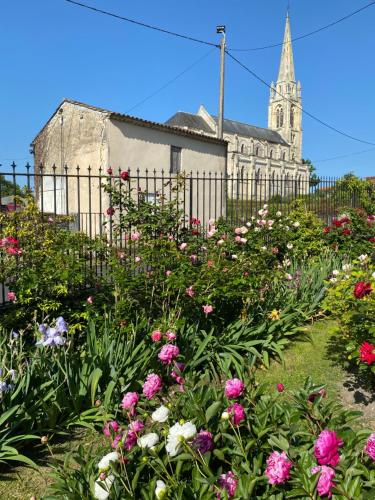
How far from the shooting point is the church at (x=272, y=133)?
60.9 m

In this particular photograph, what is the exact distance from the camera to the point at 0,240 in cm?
399

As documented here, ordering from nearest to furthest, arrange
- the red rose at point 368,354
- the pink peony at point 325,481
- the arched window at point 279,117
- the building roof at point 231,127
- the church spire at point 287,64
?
1. the pink peony at point 325,481
2. the red rose at point 368,354
3. the building roof at point 231,127
4. the church spire at point 287,64
5. the arched window at point 279,117

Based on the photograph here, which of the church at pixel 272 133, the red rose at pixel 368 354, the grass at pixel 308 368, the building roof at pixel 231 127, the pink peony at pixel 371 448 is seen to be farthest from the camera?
the church at pixel 272 133

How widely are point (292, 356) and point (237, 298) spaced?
778 mm

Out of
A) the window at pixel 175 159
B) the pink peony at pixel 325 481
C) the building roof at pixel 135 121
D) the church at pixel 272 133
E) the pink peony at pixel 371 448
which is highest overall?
the church at pixel 272 133

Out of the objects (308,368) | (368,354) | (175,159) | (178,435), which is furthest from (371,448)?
(175,159)

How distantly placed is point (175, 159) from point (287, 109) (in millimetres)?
75884

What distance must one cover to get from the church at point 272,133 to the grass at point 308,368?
51339mm

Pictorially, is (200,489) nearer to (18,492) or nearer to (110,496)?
(110,496)

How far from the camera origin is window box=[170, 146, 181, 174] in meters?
18.4

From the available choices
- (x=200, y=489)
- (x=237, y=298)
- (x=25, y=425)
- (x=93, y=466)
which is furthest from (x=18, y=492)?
(x=237, y=298)

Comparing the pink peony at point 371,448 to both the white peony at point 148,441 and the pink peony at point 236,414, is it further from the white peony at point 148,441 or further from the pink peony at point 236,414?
the white peony at point 148,441

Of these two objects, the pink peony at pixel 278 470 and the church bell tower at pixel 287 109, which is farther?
the church bell tower at pixel 287 109

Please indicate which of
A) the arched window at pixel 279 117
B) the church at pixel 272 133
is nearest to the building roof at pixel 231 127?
the church at pixel 272 133
